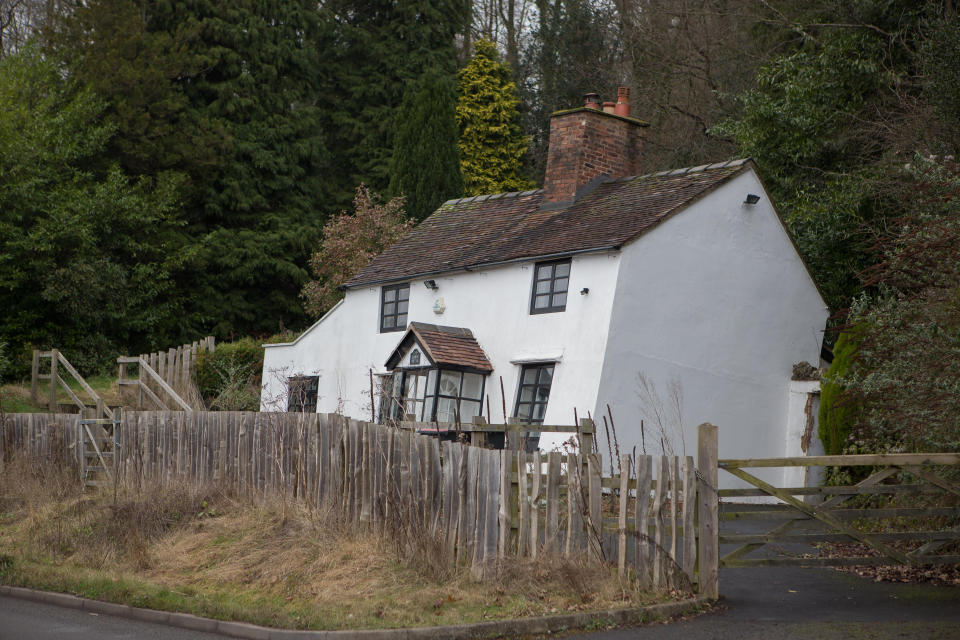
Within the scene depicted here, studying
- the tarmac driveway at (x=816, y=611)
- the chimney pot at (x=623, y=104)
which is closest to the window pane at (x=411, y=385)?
the chimney pot at (x=623, y=104)

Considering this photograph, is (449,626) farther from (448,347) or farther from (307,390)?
(307,390)

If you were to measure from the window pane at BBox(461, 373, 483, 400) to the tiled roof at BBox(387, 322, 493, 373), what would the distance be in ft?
0.88

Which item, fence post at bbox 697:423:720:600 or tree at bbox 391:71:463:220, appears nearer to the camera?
fence post at bbox 697:423:720:600

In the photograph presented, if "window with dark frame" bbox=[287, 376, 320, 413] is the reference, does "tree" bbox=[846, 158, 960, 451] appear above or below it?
above

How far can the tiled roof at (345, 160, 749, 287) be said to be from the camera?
1978cm

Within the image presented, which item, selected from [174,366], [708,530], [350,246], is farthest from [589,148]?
[708,530]

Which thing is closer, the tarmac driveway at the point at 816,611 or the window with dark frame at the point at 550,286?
the tarmac driveway at the point at 816,611

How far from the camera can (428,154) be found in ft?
124

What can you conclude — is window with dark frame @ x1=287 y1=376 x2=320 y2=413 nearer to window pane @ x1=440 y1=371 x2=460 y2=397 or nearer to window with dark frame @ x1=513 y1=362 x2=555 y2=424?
window pane @ x1=440 y1=371 x2=460 y2=397

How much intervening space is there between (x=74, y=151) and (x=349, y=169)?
1344cm

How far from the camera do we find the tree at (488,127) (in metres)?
40.2

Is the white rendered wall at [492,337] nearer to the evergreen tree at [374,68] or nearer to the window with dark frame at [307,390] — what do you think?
the window with dark frame at [307,390]

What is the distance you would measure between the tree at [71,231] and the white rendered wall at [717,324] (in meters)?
17.8

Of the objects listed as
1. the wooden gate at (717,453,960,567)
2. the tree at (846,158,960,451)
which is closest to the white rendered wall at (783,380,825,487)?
the tree at (846,158,960,451)
